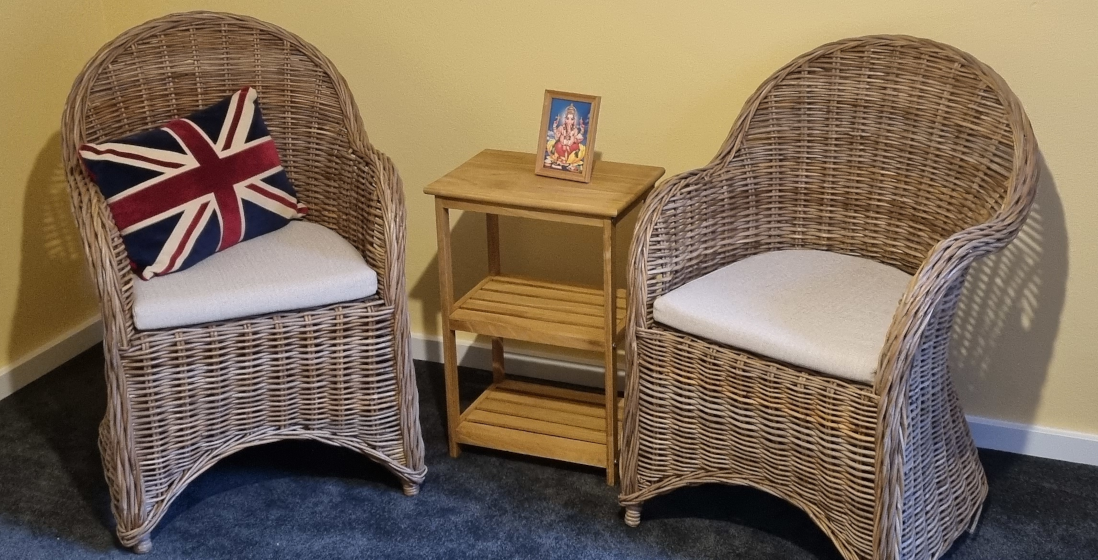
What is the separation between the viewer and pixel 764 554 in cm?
203

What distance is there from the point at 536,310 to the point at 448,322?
7.4 inches

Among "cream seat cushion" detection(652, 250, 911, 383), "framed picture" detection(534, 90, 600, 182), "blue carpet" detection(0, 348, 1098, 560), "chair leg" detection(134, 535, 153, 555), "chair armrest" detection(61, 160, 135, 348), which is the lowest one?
"blue carpet" detection(0, 348, 1098, 560)

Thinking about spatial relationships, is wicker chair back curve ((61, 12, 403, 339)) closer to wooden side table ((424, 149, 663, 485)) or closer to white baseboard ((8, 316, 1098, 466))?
wooden side table ((424, 149, 663, 485))

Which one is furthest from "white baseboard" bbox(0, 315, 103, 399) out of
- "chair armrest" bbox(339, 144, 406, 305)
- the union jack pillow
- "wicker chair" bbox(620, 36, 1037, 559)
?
"wicker chair" bbox(620, 36, 1037, 559)

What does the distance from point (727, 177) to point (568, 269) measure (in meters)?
0.58

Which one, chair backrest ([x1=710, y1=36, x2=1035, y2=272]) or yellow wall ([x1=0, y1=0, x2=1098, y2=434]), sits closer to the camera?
chair backrest ([x1=710, y1=36, x2=1035, y2=272])

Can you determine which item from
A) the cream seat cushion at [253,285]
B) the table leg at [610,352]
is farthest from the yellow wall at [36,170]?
the table leg at [610,352]

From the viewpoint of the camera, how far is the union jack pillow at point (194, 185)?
210 centimetres

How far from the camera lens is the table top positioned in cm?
214

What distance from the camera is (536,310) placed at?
2.36m

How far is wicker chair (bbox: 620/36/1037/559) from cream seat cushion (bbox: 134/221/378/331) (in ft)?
1.82

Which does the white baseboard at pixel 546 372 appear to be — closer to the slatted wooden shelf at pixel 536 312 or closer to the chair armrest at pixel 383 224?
the slatted wooden shelf at pixel 536 312

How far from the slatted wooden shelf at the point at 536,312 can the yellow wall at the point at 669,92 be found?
165 mm

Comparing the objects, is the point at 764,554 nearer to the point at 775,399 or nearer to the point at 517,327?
the point at 775,399
